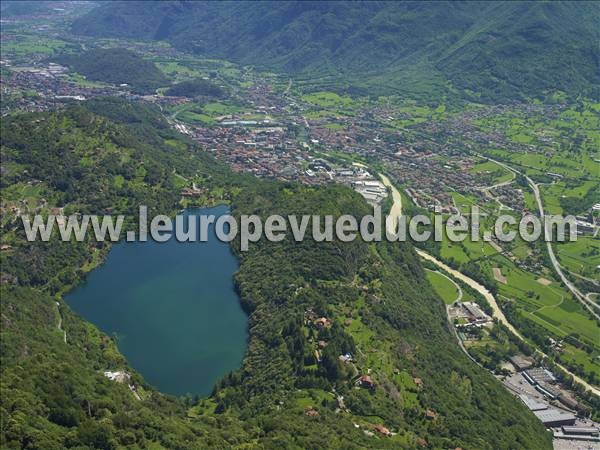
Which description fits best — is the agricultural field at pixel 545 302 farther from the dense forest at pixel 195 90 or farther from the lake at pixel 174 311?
the dense forest at pixel 195 90

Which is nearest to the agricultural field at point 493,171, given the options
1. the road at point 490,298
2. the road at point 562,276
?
the road at point 562,276

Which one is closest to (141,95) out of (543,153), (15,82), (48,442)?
(15,82)

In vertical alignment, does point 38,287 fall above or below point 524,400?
above

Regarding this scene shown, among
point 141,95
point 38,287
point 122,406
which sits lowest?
point 122,406

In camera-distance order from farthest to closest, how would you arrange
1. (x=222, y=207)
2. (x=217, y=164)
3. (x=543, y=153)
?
(x=543, y=153) < (x=217, y=164) < (x=222, y=207)

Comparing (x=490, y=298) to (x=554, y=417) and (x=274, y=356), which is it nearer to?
(x=554, y=417)

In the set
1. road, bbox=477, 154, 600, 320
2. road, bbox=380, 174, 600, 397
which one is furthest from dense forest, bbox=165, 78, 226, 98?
road, bbox=380, 174, 600, 397

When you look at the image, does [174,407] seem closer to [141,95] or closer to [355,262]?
[355,262]
